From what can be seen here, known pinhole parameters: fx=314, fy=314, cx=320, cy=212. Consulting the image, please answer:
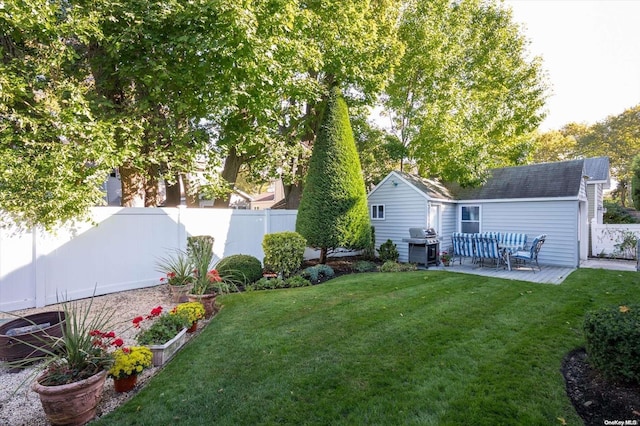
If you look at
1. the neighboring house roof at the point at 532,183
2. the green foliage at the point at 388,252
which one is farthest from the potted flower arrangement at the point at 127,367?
the neighboring house roof at the point at 532,183

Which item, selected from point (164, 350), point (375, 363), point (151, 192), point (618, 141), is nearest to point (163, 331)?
point (164, 350)

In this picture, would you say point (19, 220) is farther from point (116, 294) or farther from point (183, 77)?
point (183, 77)

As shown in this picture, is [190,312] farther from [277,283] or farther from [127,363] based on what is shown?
[277,283]

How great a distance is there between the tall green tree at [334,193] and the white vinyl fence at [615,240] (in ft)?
30.1

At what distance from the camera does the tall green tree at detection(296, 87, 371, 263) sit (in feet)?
29.8

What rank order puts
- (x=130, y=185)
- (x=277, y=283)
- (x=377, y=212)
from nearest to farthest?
(x=277, y=283) < (x=130, y=185) < (x=377, y=212)

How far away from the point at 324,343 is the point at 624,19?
1100 centimetres

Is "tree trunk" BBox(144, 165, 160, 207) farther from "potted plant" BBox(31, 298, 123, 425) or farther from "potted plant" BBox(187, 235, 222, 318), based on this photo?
"potted plant" BBox(31, 298, 123, 425)

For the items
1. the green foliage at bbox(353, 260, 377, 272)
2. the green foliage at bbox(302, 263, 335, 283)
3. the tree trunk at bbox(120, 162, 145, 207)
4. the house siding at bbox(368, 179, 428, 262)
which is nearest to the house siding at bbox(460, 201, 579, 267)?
the house siding at bbox(368, 179, 428, 262)

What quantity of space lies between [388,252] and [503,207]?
172 inches

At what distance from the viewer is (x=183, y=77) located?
22.5ft

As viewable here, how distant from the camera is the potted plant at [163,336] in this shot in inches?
139

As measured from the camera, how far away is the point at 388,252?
437 inches

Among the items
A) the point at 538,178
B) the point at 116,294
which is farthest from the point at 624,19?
the point at 116,294
